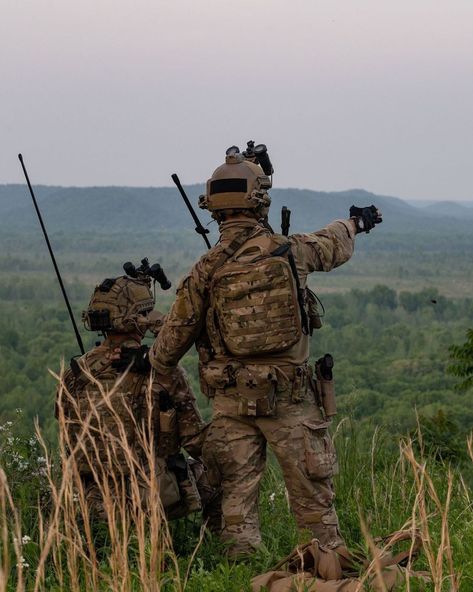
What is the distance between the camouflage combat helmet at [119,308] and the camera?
484cm

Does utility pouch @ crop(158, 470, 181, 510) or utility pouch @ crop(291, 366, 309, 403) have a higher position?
utility pouch @ crop(291, 366, 309, 403)

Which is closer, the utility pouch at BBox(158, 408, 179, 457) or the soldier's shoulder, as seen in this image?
the soldier's shoulder

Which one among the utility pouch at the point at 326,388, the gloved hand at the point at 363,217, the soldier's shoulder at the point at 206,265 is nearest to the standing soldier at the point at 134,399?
the soldier's shoulder at the point at 206,265

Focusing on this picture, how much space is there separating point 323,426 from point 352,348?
83.5 meters

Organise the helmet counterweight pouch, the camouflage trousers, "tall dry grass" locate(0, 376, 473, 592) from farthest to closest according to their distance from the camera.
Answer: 1. the helmet counterweight pouch
2. the camouflage trousers
3. "tall dry grass" locate(0, 376, 473, 592)

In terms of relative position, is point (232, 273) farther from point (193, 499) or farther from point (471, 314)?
point (471, 314)

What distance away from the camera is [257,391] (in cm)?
451

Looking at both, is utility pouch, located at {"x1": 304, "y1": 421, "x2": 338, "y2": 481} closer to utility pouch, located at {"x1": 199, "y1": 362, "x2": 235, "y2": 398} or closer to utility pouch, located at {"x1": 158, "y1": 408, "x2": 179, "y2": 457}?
utility pouch, located at {"x1": 199, "y1": 362, "x2": 235, "y2": 398}

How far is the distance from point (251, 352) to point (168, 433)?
545 mm

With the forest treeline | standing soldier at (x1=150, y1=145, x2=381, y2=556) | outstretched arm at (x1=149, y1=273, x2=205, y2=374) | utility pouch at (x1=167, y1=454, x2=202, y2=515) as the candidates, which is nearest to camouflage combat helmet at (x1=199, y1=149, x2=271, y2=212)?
standing soldier at (x1=150, y1=145, x2=381, y2=556)

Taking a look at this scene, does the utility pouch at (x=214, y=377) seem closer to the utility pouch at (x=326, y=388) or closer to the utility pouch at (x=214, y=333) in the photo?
the utility pouch at (x=214, y=333)

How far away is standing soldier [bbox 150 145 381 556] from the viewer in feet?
14.7

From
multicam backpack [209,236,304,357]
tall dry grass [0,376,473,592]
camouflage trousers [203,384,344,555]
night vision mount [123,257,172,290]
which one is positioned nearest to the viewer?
tall dry grass [0,376,473,592]

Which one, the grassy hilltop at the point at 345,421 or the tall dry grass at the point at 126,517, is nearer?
the tall dry grass at the point at 126,517
